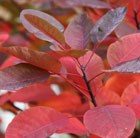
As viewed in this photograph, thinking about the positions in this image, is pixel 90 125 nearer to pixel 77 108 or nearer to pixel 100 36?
pixel 100 36

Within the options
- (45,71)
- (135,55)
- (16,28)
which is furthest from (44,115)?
(16,28)

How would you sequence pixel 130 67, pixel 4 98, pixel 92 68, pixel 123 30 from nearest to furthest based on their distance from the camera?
pixel 130 67 < pixel 92 68 < pixel 123 30 < pixel 4 98

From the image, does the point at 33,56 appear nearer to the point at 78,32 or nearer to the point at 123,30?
the point at 78,32

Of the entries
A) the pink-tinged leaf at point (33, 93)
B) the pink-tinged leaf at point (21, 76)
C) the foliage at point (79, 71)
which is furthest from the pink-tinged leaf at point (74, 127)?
the pink-tinged leaf at point (33, 93)

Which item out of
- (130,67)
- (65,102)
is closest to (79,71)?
(130,67)

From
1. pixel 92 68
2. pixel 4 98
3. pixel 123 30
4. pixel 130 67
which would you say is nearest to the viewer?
pixel 130 67

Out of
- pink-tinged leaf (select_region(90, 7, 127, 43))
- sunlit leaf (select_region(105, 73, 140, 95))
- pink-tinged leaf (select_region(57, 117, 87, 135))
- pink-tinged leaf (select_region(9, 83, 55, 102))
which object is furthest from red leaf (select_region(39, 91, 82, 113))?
pink-tinged leaf (select_region(90, 7, 127, 43))

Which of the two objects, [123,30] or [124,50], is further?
[123,30]
